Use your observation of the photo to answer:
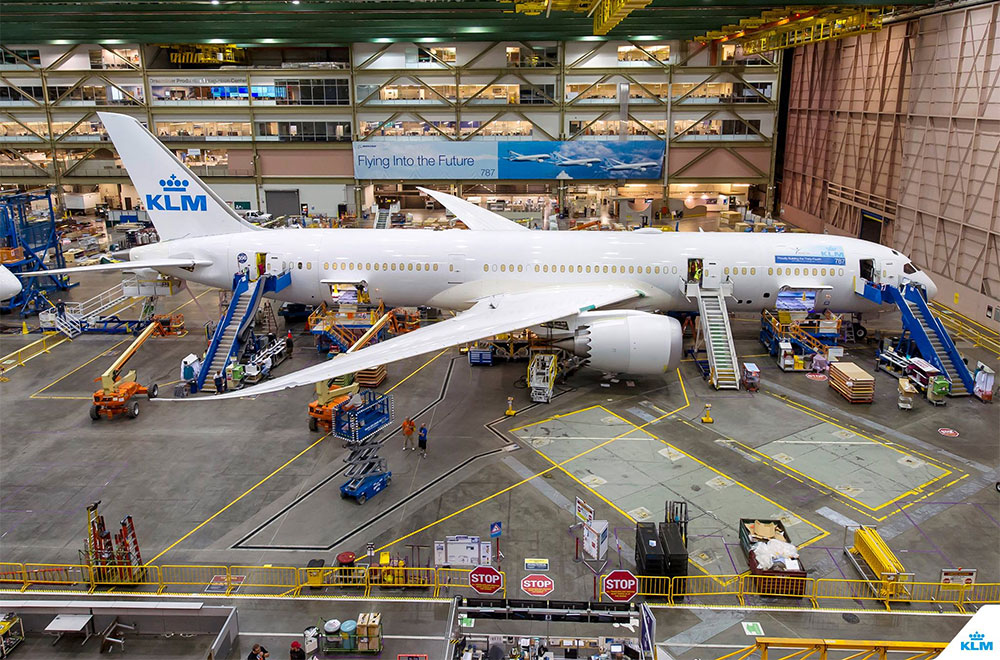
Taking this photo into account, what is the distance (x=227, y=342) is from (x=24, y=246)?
60.2 feet

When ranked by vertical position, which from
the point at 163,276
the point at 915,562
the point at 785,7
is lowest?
the point at 915,562

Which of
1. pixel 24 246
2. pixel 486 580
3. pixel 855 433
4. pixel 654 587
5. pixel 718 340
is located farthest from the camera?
pixel 24 246

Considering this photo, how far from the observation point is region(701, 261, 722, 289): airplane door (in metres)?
31.2

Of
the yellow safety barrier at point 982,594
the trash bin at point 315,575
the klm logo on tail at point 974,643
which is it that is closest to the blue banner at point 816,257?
the yellow safety barrier at point 982,594

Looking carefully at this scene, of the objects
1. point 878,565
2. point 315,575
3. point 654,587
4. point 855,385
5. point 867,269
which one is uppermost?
point 867,269

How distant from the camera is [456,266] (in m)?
31.7

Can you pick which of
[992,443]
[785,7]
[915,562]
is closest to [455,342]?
[915,562]

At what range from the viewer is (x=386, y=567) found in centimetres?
1670

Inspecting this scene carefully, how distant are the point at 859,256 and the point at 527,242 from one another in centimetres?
1451

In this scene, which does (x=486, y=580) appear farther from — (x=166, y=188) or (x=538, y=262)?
(x=166, y=188)

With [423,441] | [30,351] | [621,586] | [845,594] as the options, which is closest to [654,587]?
[621,586]

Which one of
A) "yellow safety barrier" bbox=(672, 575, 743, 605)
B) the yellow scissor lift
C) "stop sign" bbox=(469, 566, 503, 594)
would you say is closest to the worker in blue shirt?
"stop sign" bbox=(469, 566, 503, 594)

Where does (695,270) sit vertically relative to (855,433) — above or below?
above

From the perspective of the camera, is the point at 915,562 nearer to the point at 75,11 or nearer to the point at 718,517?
the point at 718,517
